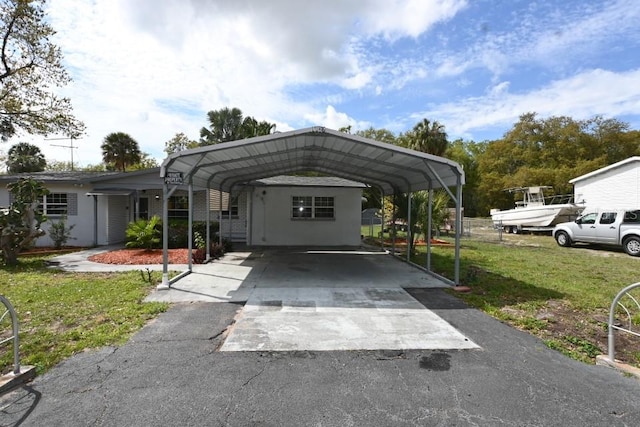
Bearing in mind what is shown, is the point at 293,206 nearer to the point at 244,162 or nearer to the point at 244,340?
the point at 244,162

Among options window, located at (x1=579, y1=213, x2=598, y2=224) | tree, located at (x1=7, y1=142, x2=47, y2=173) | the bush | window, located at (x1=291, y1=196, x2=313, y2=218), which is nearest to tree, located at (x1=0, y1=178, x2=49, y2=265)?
the bush

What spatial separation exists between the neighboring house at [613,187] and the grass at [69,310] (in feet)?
69.8

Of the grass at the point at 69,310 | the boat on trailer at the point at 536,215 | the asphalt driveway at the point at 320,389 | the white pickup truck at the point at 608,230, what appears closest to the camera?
the asphalt driveway at the point at 320,389

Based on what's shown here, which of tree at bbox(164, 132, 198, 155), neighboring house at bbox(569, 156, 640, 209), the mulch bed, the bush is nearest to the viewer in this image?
the mulch bed

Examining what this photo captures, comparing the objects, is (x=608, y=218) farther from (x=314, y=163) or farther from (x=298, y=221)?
(x=298, y=221)

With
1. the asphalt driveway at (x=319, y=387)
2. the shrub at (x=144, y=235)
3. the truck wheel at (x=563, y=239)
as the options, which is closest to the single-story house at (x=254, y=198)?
the shrub at (x=144, y=235)

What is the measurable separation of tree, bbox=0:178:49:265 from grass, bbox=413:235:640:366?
11.6m

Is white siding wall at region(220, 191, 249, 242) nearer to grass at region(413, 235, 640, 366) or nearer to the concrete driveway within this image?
the concrete driveway

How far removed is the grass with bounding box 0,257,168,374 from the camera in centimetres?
409

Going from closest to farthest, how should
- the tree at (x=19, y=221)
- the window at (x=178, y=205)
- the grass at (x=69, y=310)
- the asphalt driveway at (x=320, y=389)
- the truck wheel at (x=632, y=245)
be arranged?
the asphalt driveway at (x=320, y=389) < the grass at (x=69, y=310) < the tree at (x=19, y=221) < the truck wheel at (x=632, y=245) < the window at (x=178, y=205)

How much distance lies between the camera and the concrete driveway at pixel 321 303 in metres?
4.43

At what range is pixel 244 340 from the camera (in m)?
4.41

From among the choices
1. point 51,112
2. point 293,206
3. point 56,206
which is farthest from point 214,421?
point 51,112

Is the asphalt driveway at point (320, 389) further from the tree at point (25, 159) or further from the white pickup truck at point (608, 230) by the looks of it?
the tree at point (25, 159)
